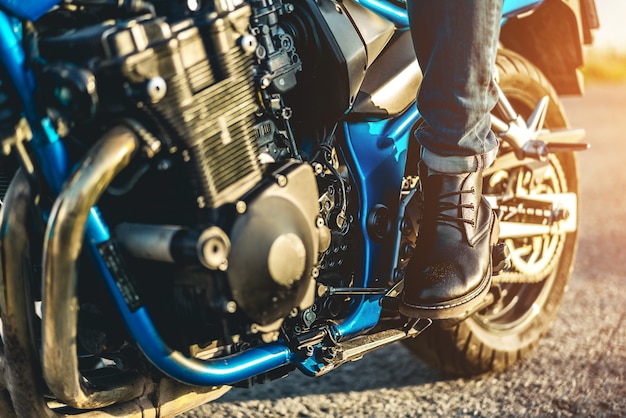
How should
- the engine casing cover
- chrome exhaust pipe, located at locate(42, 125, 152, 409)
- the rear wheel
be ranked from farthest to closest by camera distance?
the rear wheel → the engine casing cover → chrome exhaust pipe, located at locate(42, 125, 152, 409)

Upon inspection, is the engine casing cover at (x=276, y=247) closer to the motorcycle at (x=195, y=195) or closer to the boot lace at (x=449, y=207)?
the motorcycle at (x=195, y=195)

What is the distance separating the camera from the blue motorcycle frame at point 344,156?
157cm

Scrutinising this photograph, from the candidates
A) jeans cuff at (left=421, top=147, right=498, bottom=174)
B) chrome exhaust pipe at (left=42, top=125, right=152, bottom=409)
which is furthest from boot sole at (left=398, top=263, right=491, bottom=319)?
chrome exhaust pipe at (left=42, top=125, right=152, bottom=409)

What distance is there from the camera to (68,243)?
1.55m

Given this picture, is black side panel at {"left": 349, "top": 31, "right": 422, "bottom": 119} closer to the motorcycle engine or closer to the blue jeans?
the blue jeans

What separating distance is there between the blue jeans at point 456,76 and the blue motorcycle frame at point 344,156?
145mm

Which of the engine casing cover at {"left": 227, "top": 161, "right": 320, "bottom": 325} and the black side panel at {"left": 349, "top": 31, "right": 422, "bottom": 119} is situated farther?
the black side panel at {"left": 349, "top": 31, "right": 422, "bottom": 119}

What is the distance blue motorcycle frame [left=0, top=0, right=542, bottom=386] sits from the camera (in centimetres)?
157

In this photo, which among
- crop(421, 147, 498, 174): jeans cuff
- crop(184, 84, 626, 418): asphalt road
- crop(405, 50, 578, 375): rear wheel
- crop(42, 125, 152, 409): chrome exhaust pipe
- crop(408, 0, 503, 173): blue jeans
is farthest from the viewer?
crop(405, 50, 578, 375): rear wheel

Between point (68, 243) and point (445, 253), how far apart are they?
98 centimetres

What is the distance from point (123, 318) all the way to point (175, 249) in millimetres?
211

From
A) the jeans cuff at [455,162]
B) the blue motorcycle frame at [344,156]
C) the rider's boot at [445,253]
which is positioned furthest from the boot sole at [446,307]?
the jeans cuff at [455,162]

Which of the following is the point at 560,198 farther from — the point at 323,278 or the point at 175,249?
the point at 175,249

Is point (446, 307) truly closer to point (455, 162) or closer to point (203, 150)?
point (455, 162)
